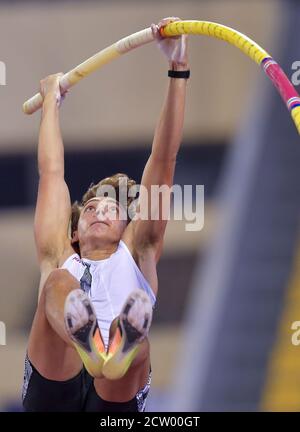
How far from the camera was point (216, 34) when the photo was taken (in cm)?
570

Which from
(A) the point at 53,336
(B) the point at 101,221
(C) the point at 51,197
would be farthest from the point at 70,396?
(C) the point at 51,197

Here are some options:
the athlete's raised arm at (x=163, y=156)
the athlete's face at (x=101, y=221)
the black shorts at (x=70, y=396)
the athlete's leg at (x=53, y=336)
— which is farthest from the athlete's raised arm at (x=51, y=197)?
the black shorts at (x=70, y=396)

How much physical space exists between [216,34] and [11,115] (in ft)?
32.2

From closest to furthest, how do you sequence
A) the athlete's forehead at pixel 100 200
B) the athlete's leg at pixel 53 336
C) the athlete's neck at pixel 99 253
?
the athlete's leg at pixel 53 336 → the athlete's neck at pixel 99 253 → the athlete's forehead at pixel 100 200

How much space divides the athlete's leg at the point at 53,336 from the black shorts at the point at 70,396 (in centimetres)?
4

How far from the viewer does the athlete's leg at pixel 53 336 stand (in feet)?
18.3

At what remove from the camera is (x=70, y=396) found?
5.95m

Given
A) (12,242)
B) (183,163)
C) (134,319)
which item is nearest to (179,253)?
(183,163)

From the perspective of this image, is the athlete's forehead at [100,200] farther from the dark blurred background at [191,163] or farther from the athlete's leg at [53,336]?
the dark blurred background at [191,163]

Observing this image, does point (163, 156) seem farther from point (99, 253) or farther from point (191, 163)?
point (191, 163)

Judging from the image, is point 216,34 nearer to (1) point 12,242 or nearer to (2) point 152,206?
(2) point 152,206

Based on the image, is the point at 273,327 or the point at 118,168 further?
the point at 118,168
